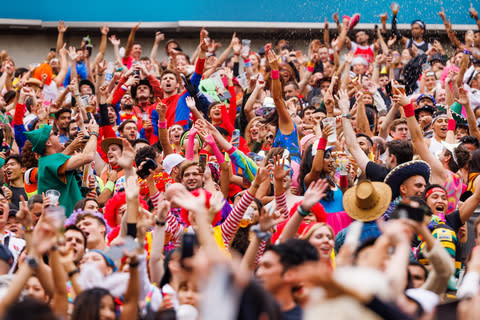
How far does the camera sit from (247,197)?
6.43 metres

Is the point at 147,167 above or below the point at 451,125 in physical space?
below

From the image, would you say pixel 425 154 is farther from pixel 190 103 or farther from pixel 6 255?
pixel 6 255

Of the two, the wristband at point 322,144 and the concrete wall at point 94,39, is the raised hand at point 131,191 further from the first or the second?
the concrete wall at point 94,39

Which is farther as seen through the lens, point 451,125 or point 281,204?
point 451,125

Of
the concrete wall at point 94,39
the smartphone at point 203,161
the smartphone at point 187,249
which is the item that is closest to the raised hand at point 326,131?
the smartphone at point 203,161

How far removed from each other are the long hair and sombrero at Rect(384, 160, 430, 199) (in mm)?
3072

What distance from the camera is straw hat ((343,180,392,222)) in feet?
19.9

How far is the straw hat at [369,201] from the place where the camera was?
6.07 meters

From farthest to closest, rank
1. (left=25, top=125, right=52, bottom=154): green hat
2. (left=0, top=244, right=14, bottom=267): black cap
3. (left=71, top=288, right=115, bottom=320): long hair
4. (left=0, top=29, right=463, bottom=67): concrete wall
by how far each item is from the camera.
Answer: (left=0, top=29, right=463, bottom=67): concrete wall → (left=25, top=125, right=52, bottom=154): green hat → (left=0, top=244, right=14, bottom=267): black cap → (left=71, top=288, right=115, bottom=320): long hair

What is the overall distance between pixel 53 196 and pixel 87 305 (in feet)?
10.9

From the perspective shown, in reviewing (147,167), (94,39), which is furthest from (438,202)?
(94,39)

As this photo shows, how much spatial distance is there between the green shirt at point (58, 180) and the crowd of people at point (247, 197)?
0.05ft

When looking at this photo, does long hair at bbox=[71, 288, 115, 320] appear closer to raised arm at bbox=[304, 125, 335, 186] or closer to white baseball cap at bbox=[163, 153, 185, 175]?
raised arm at bbox=[304, 125, 335, 186]

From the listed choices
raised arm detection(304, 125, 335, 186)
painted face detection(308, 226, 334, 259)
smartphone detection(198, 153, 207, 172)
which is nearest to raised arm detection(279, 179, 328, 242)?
painted face detection(308, 226, 334, 259)
